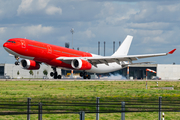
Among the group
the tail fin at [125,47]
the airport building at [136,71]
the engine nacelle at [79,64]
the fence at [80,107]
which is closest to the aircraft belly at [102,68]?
the tail fin at [125,47]

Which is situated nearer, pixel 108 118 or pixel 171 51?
pixel 108 118

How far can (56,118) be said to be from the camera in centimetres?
1445

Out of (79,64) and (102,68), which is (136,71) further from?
(79,64)

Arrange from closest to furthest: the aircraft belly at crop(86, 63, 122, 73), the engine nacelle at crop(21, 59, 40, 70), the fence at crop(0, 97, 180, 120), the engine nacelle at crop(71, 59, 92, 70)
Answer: the fence at crop(0, 97, 180, 120) < the engine nacelle at crop(21, 59, 40, 70) < the engine nacelle at crop(71, 59, 92, 70) < the aircraft belly at crop(86, 63, 122, 73)

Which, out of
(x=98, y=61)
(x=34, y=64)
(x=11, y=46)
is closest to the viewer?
(x=11, y=46)

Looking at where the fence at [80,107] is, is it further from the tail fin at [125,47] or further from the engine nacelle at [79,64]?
the tail fin at [125,47]

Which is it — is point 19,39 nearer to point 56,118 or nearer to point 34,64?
point 34,64

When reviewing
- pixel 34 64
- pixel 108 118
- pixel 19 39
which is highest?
pixel 19 39

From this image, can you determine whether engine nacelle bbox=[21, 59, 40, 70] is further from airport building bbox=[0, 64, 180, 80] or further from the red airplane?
airport building bbox=[0, 64, 180, 80]

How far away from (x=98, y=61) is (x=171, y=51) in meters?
14.8

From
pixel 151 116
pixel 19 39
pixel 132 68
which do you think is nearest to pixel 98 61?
pixel 19 39

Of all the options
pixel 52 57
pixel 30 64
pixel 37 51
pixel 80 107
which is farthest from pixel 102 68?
pixel 80 107

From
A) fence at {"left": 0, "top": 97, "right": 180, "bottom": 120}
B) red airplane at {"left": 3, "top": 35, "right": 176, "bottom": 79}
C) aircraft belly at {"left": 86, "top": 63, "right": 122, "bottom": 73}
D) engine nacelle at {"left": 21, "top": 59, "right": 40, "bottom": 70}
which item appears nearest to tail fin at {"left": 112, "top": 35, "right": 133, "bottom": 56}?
aircraft belly at {"left": 86, "top": 63, "right": 122, "bottom": 73}

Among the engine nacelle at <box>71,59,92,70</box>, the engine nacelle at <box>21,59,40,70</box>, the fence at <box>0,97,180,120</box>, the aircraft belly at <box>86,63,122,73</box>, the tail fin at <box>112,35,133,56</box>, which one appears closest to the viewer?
the fence at <box>0,97,180,120</box>
